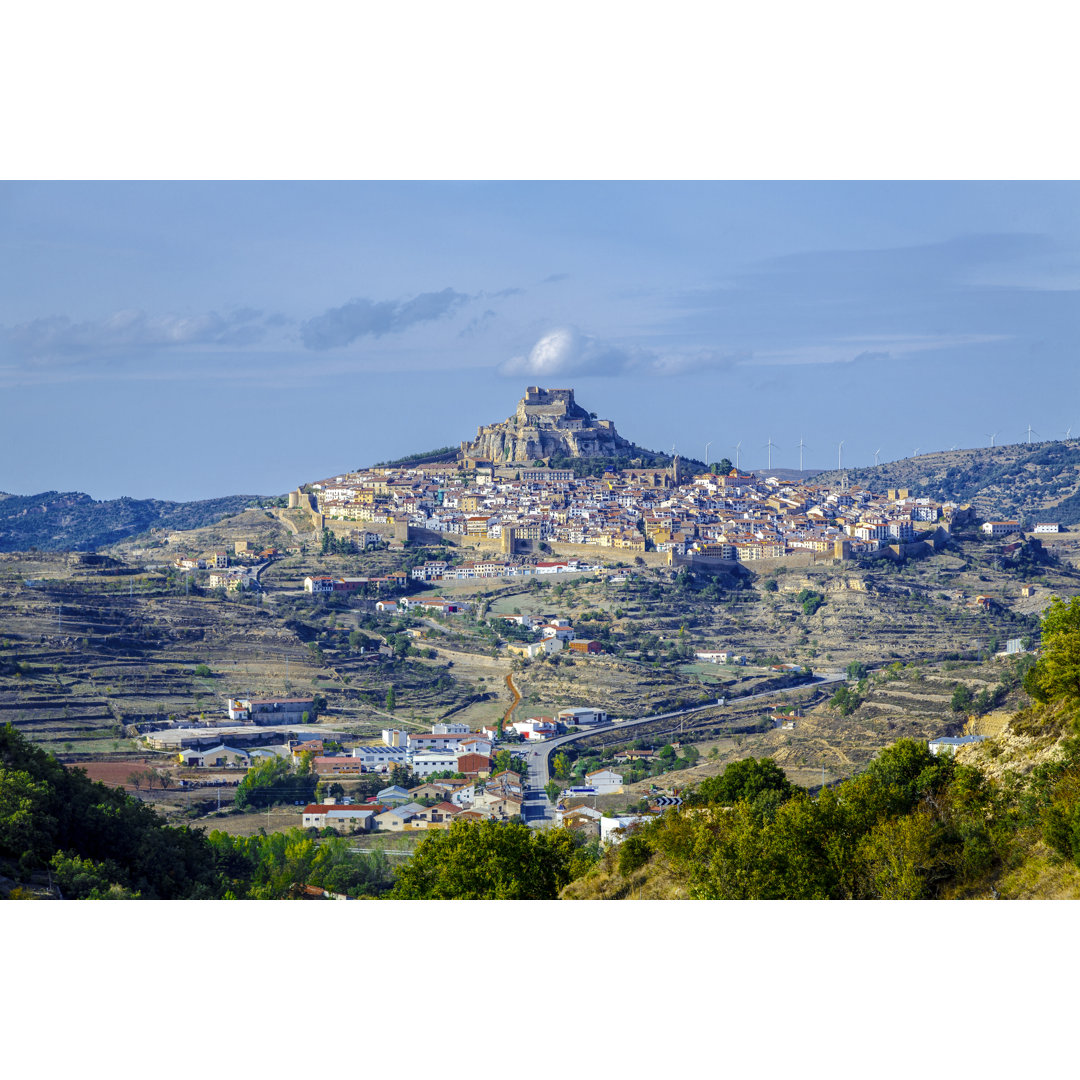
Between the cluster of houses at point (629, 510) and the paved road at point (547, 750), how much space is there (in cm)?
742

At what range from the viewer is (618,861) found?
6605 mm

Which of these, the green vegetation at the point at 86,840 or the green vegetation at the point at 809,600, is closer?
the green vegetation at the point at 86,840

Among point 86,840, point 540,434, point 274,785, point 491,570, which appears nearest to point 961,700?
point 274,785

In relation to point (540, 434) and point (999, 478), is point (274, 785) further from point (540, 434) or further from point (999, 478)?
point (999, 478)

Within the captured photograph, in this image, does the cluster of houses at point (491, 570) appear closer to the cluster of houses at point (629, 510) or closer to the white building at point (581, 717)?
the cluster of houses at point (629, 510)

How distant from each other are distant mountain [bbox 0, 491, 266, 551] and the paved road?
22831 millimetres

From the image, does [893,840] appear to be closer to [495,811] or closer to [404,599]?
[495,811]

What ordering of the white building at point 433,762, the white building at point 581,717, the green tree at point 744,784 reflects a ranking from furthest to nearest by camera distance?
the white building at point 581,717 → the white building at point 433,762 → the green tree at point 744,784

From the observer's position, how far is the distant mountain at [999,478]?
3666 cm

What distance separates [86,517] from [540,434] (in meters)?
18.0

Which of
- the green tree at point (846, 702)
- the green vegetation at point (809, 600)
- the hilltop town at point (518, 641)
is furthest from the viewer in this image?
the green vegetation at point (809, 600)

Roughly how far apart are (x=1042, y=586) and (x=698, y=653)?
841 cm

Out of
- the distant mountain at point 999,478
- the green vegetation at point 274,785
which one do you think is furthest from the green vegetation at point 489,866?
the distant mountain at point 999,478

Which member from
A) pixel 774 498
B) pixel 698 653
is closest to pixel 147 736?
pixel 698 653
